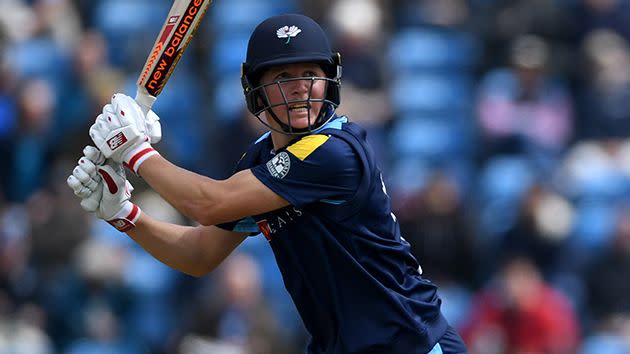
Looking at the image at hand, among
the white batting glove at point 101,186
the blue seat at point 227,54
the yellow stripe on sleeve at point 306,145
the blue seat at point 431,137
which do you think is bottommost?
the blue seat at point 431,137

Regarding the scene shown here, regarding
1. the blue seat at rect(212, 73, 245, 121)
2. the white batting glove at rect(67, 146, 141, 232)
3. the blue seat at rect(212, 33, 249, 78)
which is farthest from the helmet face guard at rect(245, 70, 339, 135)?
the blue seat at rect(212, 33, 249, 78)

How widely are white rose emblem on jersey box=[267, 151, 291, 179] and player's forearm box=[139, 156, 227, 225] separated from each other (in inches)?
8.5

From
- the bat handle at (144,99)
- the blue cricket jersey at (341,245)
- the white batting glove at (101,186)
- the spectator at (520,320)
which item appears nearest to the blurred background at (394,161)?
the spectator at (520,320)

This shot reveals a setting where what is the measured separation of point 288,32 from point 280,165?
20.1 inches

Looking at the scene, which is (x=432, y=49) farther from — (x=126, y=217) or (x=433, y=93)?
(x=126, y=217)

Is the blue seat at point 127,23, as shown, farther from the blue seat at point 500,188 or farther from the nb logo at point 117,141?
the nb logo at point 117,141

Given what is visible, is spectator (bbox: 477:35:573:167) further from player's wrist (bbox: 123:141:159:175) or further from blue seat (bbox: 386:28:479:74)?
player's wrist (bbox: 123:141:159:175)

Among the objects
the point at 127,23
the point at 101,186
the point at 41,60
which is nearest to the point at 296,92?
the point at 101,186

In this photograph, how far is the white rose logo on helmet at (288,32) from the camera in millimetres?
4719

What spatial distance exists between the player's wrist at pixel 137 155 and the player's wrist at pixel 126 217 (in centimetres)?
38

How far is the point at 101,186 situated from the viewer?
4.99 metres

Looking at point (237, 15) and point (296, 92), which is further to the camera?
point (237, 15)

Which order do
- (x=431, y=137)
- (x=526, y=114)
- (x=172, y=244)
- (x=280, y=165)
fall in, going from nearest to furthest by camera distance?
(x=280, y=165), (x=172, y=244), (x=526, y=114), (x=431, y=137)

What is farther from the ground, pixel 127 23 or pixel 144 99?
pixel 144 99
